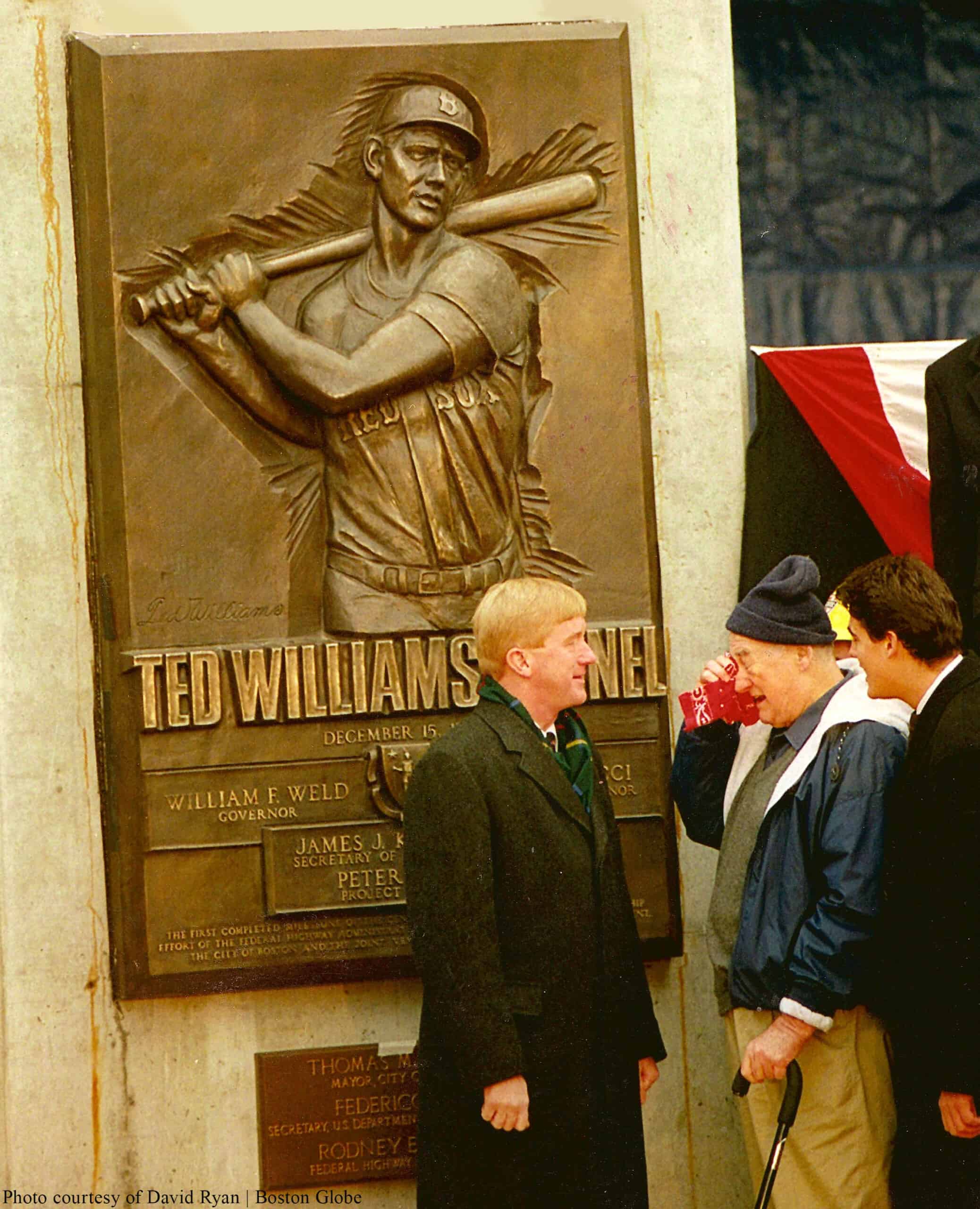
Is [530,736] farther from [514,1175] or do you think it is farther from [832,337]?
[832,337]

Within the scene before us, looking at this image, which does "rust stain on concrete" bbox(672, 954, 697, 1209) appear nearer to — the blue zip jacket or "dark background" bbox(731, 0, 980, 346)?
the blue zip jacket

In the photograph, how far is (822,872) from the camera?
3701 millimetres

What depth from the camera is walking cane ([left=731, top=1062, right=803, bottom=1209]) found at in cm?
359

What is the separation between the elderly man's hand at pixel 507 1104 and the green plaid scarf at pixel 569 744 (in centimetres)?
71

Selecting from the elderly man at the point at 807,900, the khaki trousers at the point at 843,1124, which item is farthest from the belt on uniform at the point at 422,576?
the khaki trousers at the point at 843,1124

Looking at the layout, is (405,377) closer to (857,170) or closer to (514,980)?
(514,980)

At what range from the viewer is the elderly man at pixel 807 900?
3.64 m

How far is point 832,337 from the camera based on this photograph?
19.5ft

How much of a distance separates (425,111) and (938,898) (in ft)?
9.29

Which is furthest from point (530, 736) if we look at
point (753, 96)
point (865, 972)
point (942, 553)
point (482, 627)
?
point (753, 96)

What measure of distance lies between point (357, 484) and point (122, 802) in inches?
48.6

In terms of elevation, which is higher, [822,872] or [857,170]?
[857,170]

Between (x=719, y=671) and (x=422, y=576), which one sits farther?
(x=422, y=576)

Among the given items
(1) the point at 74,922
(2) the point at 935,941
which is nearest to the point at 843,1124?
(2) the point at 935,941
